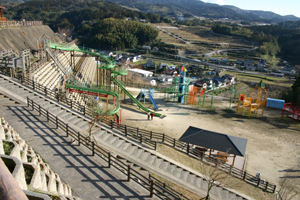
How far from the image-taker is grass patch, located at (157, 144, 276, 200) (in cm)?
1292

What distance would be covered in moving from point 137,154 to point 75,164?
425cm

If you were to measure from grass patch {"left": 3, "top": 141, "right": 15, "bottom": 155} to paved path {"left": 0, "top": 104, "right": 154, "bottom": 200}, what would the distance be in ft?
7.62

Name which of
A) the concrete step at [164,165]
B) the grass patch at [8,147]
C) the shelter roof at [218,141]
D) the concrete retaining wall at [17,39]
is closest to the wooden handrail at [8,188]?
the grass patch at [8,147]

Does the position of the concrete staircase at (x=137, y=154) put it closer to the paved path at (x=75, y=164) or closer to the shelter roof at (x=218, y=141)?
the paved path at (x=75, y=164)

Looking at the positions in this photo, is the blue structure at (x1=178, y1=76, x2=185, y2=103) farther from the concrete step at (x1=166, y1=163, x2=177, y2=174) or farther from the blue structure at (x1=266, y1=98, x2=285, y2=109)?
the concrete step at (x1=166, y1=163, x2=177, y2=174)

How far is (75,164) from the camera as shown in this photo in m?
10.3

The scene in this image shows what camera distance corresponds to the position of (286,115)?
28.5 metres

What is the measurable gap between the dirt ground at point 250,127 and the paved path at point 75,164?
35.0 feet

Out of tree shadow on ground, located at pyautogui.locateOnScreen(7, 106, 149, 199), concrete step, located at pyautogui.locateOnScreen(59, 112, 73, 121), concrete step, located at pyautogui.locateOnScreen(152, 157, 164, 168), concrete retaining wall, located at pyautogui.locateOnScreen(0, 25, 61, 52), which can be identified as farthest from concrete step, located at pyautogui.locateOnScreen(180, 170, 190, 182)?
concrete retaining wall, located at pyautogui.locateOnScreen(0, 25, 61, 52)

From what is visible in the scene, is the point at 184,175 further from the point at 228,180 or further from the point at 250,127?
the point at 250,127

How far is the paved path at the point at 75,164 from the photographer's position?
8977 millimetres

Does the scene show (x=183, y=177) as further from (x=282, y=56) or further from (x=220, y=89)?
(x=282, y=56)

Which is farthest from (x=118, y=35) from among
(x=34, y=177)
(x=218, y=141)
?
(x=34, y=177)

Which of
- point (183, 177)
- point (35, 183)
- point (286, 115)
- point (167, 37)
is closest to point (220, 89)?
point (286, 115)
